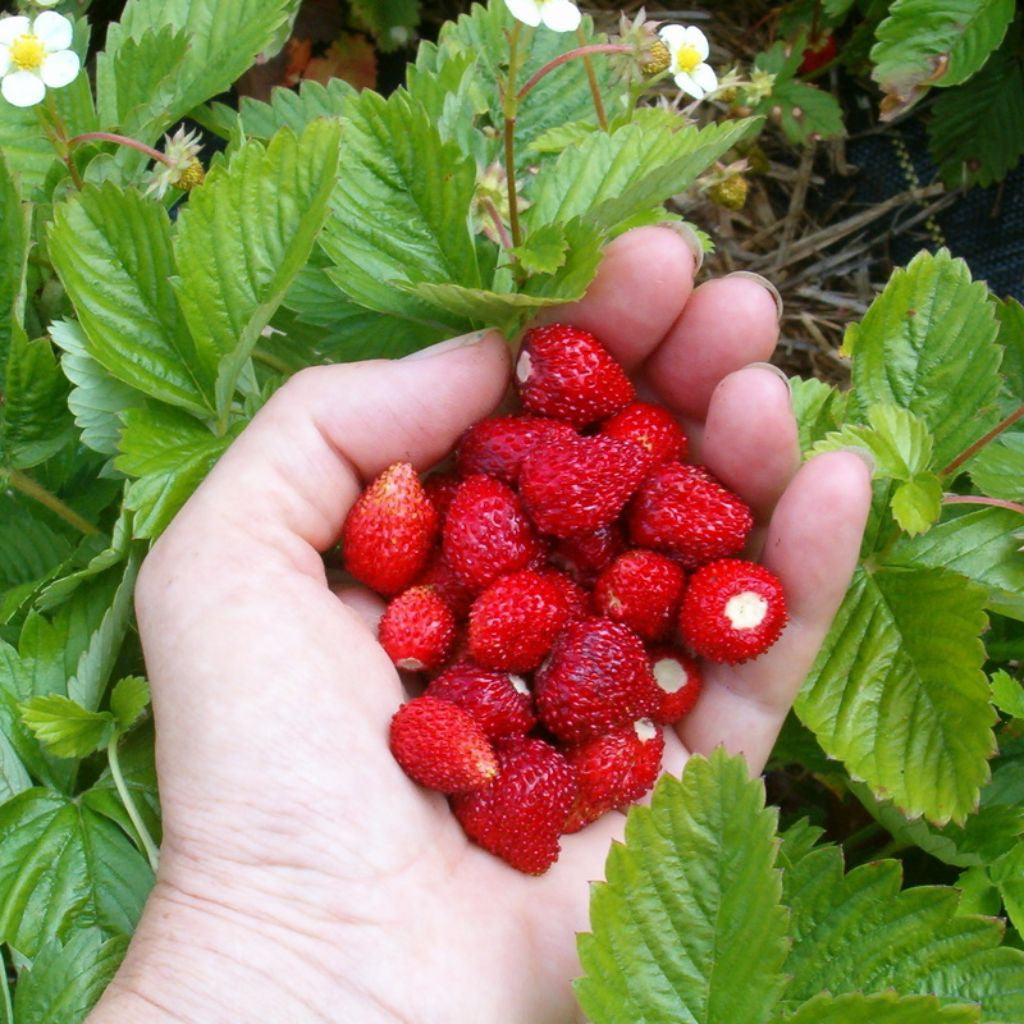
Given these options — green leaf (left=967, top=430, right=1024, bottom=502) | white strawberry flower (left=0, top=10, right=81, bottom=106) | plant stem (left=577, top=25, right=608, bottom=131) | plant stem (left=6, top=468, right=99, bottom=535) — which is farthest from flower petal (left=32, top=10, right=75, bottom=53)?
green leaf (left=967, top=430, right=1024, bottom=502)

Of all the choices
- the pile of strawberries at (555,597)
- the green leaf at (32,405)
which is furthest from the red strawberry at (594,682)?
the green leaf at (32,405)

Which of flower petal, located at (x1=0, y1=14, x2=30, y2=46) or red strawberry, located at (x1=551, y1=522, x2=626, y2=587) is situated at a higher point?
flower petal, located at (x1=0, y1=14, x2=30, y2=46)

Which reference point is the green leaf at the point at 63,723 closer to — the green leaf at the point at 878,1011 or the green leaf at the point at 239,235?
the green leaf at the point at 239,235

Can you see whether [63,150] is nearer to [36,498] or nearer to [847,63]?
[36,498]

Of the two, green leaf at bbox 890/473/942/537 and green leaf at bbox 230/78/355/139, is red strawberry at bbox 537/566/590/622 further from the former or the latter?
green leaf at bbox 230/78/355/139

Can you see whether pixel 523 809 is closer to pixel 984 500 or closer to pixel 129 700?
pixel 129 700

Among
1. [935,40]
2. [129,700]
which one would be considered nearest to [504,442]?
[129,700]
